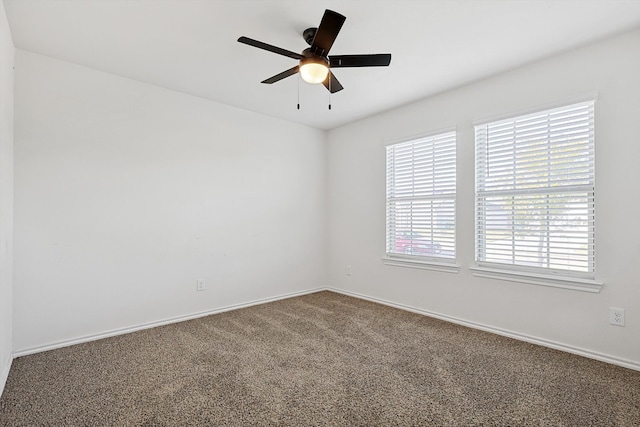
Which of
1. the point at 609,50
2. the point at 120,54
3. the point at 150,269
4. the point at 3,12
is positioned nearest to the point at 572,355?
the point at 609,50

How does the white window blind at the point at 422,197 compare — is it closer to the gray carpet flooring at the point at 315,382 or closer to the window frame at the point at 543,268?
the window frame at the point at 543,268

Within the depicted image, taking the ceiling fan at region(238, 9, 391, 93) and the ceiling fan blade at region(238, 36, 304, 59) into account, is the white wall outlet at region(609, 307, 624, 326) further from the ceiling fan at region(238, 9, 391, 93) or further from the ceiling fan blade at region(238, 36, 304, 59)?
the ceiling fan blade at region(238, 36, 304, 59)

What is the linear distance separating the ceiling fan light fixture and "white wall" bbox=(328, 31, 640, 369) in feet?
6.04

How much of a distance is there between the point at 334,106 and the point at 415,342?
2.78m

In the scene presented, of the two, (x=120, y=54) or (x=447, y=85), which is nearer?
(x=120, y=54)

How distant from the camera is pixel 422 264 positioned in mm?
3689

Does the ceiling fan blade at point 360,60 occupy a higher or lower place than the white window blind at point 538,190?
higher

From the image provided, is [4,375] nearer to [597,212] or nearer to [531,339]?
[531,339]

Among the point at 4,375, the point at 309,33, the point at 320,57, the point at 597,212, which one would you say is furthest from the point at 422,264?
the point at 4,375

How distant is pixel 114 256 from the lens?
119 inches

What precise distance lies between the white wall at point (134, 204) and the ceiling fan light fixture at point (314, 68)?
1.87m

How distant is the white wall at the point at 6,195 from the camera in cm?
211

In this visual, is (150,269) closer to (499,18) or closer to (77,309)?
(77,309)

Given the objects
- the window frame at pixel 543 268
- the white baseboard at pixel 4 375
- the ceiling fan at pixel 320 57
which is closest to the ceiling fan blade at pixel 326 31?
the ceiling fan at pixel 320 57
